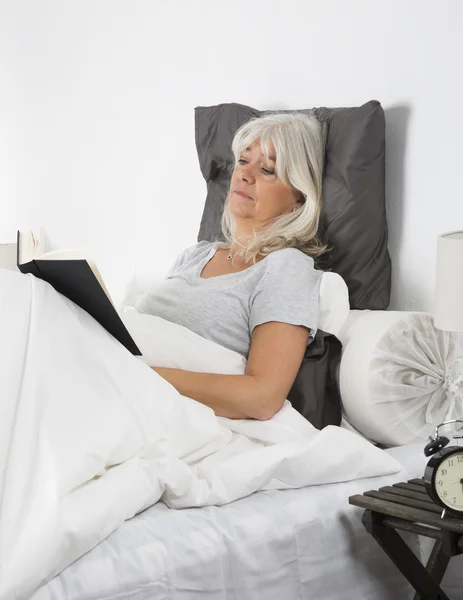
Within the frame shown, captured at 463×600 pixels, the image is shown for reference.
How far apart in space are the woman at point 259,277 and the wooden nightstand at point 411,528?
0.35 metres

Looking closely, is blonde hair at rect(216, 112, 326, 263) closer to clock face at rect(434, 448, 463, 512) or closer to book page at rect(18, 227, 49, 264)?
clock face at rect(434, 448, 463, 512)

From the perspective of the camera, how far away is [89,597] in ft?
3.82

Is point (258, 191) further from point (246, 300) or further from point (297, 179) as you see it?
point (246, 300)

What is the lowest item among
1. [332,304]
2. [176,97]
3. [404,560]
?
[404,560]

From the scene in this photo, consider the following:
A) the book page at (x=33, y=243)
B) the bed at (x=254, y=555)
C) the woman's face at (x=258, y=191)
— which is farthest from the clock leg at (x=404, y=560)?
the book page at (x=33, y=243)

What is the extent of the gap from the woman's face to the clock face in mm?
843

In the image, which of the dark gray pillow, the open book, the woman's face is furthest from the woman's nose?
the open book

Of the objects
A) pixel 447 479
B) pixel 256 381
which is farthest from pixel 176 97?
pixel 447 479

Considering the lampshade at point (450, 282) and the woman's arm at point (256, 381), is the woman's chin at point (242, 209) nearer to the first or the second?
the woman's arm at point (256, 381)

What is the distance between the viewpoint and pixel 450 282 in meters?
1.46

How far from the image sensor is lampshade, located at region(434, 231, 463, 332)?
1.45 meters

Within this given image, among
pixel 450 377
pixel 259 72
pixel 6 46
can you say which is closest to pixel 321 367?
pixel 450 377

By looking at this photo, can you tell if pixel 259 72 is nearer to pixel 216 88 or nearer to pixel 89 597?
pixel 216 88

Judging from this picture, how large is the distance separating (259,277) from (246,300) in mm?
59
